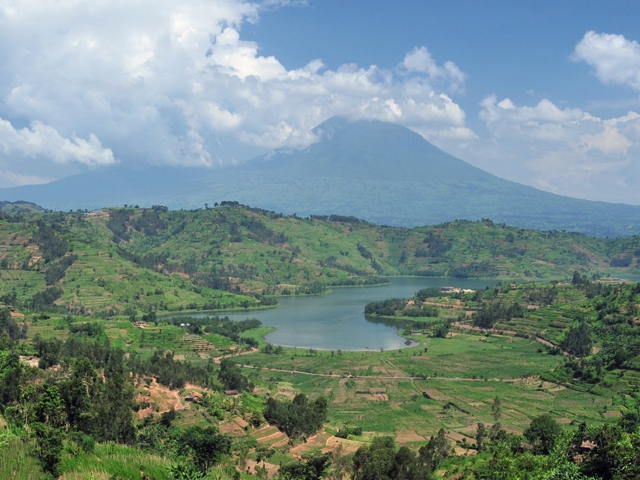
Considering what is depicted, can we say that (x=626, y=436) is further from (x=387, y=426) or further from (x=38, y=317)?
(x=38, y=317)

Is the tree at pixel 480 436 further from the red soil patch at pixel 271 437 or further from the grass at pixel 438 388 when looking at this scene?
the red soil patch at pixel 271 437

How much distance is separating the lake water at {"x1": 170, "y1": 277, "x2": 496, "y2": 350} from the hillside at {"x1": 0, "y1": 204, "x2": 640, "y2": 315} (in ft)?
19.3

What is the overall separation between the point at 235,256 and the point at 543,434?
87554 millimetres

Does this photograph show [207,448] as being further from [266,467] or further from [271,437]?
[271,437]

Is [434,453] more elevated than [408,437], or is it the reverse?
[434,453]

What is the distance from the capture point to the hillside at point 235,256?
77625 mm

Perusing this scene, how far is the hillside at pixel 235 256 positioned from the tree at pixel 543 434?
181ft

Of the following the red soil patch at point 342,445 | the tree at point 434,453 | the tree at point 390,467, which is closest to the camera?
the tree at point 390,467

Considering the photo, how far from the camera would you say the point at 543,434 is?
25219mm

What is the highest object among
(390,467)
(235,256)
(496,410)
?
(235,256)

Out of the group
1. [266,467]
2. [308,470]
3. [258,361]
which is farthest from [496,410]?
[258,361]

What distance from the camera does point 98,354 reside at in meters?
33.1

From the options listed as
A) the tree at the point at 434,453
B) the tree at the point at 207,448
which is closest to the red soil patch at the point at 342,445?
the tree at the point at 434,453

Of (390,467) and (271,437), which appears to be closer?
(390,467)
